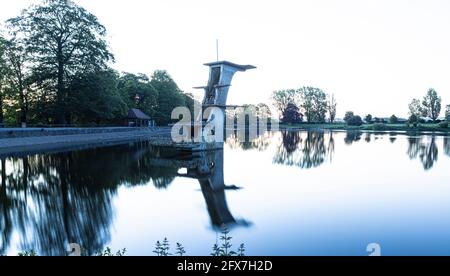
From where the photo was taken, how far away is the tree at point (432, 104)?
72750 millimetres

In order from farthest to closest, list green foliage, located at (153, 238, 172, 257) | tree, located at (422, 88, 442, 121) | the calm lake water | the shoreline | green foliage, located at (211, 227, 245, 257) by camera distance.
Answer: tree, located at (422, 88, 442, 121) < the shoreline < the calm lake water < green foliage, located at (211, 227, 245, 257) < green foliage, located at (153, 238, 172, 257)

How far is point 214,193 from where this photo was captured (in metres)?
11.4

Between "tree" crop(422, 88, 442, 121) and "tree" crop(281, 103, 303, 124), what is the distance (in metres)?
31.2

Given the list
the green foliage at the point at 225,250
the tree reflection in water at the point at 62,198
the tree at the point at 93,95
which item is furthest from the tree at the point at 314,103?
the green foliage at the point at 225,250

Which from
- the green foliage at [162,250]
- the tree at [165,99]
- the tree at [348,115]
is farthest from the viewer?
the tree at [348,115]

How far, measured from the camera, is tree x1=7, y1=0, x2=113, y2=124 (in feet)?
114

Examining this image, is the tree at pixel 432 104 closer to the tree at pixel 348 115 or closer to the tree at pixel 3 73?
the tree at pixel 348 115

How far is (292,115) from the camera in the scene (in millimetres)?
87312

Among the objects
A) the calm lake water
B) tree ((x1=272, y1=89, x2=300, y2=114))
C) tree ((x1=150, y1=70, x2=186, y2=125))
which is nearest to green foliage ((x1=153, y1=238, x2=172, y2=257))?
the calm lake water

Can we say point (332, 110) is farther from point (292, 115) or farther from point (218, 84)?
point (218, 84)

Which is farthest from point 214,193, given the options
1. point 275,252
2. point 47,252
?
point 47,252

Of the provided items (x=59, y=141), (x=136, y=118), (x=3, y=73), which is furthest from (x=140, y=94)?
(x=59, y=141)

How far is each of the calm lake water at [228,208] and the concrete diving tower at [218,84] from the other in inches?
495

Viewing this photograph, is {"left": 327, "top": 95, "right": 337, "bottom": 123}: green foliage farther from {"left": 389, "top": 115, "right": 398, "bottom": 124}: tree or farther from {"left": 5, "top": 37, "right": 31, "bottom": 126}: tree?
{"left": 5, "top": 37, "right": 31, "bottom": 126}: tree
